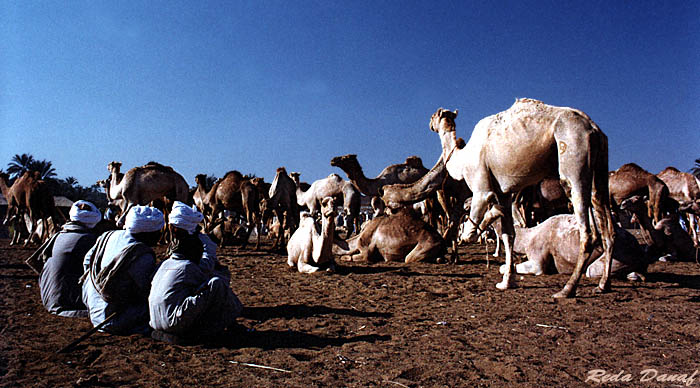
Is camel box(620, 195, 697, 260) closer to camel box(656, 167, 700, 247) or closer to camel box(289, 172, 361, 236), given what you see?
camel box(656, 167, 700, 247)

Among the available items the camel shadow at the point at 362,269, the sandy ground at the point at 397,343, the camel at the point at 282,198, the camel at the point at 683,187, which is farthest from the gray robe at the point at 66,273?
the camel at the point at 683,187

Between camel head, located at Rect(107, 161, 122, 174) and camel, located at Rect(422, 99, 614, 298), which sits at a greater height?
camel head, located at Rect(107, 161, 122, 174)

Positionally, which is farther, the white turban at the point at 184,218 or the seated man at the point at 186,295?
the white turban at the point at 184,218

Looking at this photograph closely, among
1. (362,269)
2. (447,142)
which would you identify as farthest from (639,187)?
(362,269)

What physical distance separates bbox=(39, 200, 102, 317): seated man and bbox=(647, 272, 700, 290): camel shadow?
25.9 ft

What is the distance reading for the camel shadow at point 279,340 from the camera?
388 centimetres

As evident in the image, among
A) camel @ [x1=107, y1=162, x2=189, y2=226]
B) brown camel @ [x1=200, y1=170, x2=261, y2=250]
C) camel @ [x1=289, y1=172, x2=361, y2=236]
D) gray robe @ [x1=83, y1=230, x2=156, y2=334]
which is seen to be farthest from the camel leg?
camel @ [x1=289, y1=172, x2=361, y2=236]

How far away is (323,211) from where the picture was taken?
8.36 metres

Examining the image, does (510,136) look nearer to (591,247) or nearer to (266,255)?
(591,247)

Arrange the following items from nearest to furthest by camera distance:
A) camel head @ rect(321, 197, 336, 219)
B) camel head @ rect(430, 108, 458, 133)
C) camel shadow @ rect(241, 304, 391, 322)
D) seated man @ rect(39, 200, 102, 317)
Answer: seated man @ rect(39, 200, 102, 317) → camel shadow @ rect(241, 304, 391, 322) → camel head @ rect(321, 197, 336, 219) → camel head @ rect(430, 108, 458, 133)

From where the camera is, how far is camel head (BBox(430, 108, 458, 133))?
8633 millimetres

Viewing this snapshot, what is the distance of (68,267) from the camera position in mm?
4832

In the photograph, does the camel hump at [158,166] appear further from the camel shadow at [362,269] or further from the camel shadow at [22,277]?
the camel shadow at [362,269]

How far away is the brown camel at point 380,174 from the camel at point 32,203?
10226 millimetres
